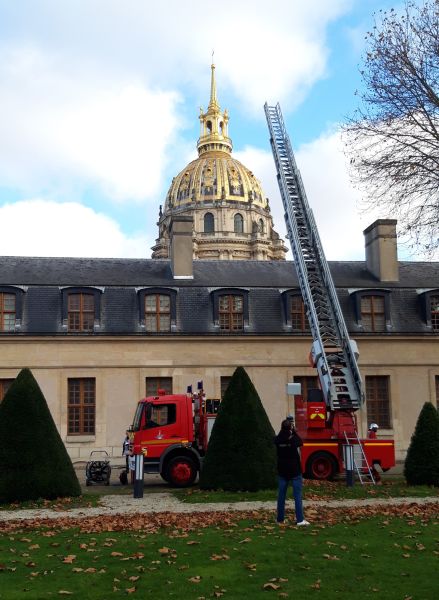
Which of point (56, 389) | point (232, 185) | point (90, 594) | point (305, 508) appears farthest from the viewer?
point (232, 185)

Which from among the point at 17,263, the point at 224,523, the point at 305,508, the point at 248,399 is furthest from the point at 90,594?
the point at 17,263

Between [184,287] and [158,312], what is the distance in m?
1.58

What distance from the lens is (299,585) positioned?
8.38 metres

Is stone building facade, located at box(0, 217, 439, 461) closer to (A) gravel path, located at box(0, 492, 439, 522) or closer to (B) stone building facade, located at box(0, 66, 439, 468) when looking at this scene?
(B) stone building facade, located at box(0, 66, 439, 468)

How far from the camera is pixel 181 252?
103 ft

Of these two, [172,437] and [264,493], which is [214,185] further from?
[264,493]

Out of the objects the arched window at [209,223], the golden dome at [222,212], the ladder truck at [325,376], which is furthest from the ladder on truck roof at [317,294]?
the arched window at [209,223]

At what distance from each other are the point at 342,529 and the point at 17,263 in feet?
73.8

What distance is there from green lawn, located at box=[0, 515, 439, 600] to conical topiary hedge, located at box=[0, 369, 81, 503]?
370 centimetres

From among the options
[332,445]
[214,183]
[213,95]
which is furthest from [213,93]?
[332,445]

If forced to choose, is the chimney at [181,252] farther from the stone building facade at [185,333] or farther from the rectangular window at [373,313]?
the rectangular window at [373,313]

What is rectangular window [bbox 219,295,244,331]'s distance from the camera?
1180 inches

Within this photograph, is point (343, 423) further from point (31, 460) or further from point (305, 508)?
point (31, 460)

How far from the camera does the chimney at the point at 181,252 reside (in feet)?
103
